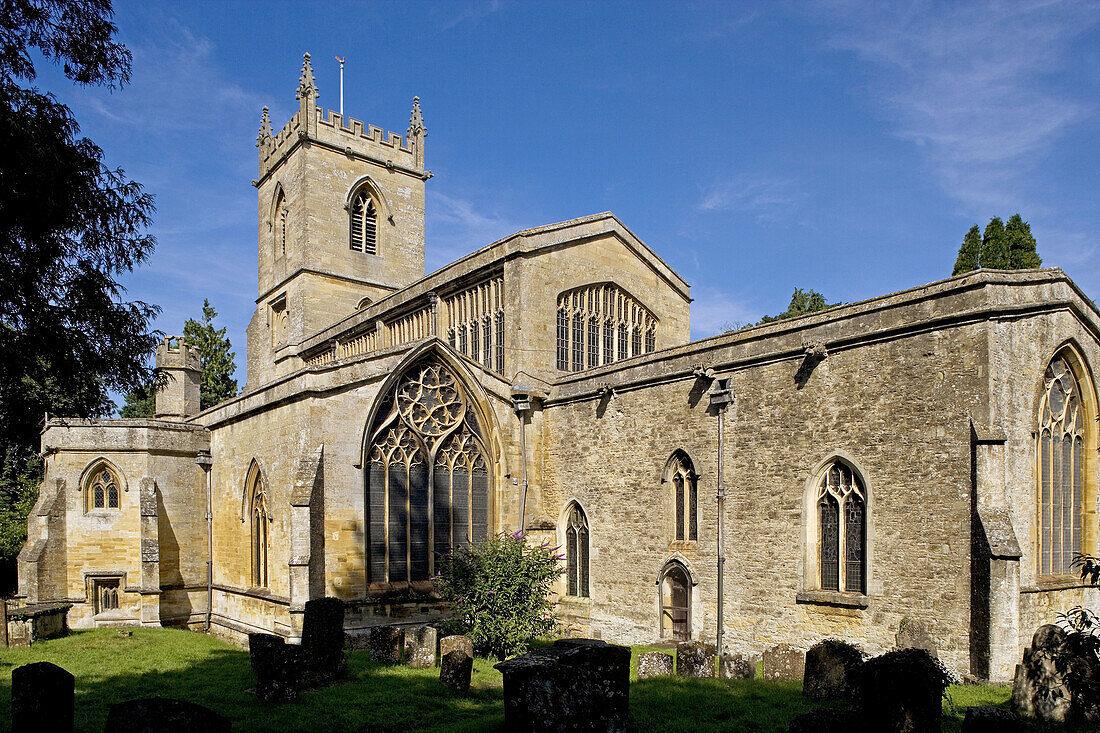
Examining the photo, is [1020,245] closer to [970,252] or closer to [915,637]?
[970,252]

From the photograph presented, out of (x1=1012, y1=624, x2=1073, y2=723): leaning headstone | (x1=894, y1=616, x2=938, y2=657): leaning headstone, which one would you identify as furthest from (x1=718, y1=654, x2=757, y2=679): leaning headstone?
(x1=1012, y1=624, x2=1073, y2=723): leaning headstone

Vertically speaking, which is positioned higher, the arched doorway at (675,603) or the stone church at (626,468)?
the stone church at (626,468)

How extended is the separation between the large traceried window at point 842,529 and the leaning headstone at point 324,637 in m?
8.80

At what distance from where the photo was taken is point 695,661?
516 inches

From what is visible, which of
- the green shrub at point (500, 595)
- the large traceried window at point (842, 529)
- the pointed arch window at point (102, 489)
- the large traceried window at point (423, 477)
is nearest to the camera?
the large traceried window at point (842, 529)

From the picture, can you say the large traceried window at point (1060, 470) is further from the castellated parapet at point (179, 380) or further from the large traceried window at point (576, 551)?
the castellated parapet at point (179, 380)

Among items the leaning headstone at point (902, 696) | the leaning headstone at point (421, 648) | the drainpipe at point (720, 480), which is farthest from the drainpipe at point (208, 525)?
the leaning headstone at point (902, 696)

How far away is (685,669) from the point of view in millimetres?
13086

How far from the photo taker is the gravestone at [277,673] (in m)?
11.4

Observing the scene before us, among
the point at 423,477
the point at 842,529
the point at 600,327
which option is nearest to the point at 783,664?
the point at 842,529

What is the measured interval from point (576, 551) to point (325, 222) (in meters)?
21.0

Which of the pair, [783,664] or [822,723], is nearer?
[822,723]

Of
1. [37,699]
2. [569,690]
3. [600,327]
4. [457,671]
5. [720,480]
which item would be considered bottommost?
[457,671]

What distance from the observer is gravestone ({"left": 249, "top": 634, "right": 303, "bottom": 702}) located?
1144 centimetres
